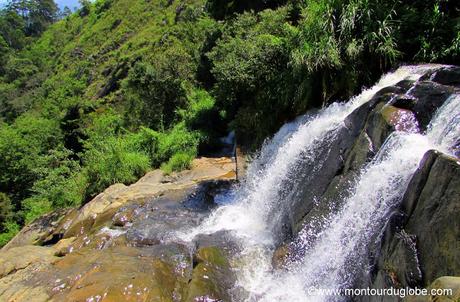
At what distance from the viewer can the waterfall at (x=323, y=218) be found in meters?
5.86

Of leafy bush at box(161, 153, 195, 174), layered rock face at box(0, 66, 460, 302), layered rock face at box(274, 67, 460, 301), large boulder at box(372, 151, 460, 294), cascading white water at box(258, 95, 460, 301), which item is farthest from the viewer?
leafy bush at box(161, 153, 195, 174)

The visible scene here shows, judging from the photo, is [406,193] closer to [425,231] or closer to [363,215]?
[425,231]

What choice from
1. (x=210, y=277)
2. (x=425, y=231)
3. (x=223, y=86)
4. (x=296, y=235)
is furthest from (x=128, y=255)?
(x=223, y=86)

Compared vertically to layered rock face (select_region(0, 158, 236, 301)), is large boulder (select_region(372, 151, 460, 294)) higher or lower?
higher

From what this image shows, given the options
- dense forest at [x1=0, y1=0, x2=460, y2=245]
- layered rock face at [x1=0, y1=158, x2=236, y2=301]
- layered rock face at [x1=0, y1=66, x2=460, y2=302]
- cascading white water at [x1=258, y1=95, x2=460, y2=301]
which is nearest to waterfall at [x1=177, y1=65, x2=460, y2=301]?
cascading white water at [x1=258, y1=95, x2=460, y2=301]

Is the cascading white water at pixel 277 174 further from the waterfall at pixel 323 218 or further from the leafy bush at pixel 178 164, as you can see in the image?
the leafy bush at pixel 178 164

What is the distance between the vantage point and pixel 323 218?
7113 millimetres

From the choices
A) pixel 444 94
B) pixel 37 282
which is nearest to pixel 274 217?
pixel 444 94

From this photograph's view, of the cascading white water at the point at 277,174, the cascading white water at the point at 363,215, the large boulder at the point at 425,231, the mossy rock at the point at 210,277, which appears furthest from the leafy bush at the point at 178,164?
the large boulder at the point at 425,231

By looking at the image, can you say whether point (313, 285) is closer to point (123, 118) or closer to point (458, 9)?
point (458, 9)

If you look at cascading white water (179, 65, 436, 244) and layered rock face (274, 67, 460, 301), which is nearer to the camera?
layered rock face (274, 67, 460, 301)

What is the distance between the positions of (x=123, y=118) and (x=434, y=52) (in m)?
18.3

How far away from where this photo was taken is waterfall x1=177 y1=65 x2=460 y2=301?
231 inches

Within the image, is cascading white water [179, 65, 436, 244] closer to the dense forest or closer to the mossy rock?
the dense forest
